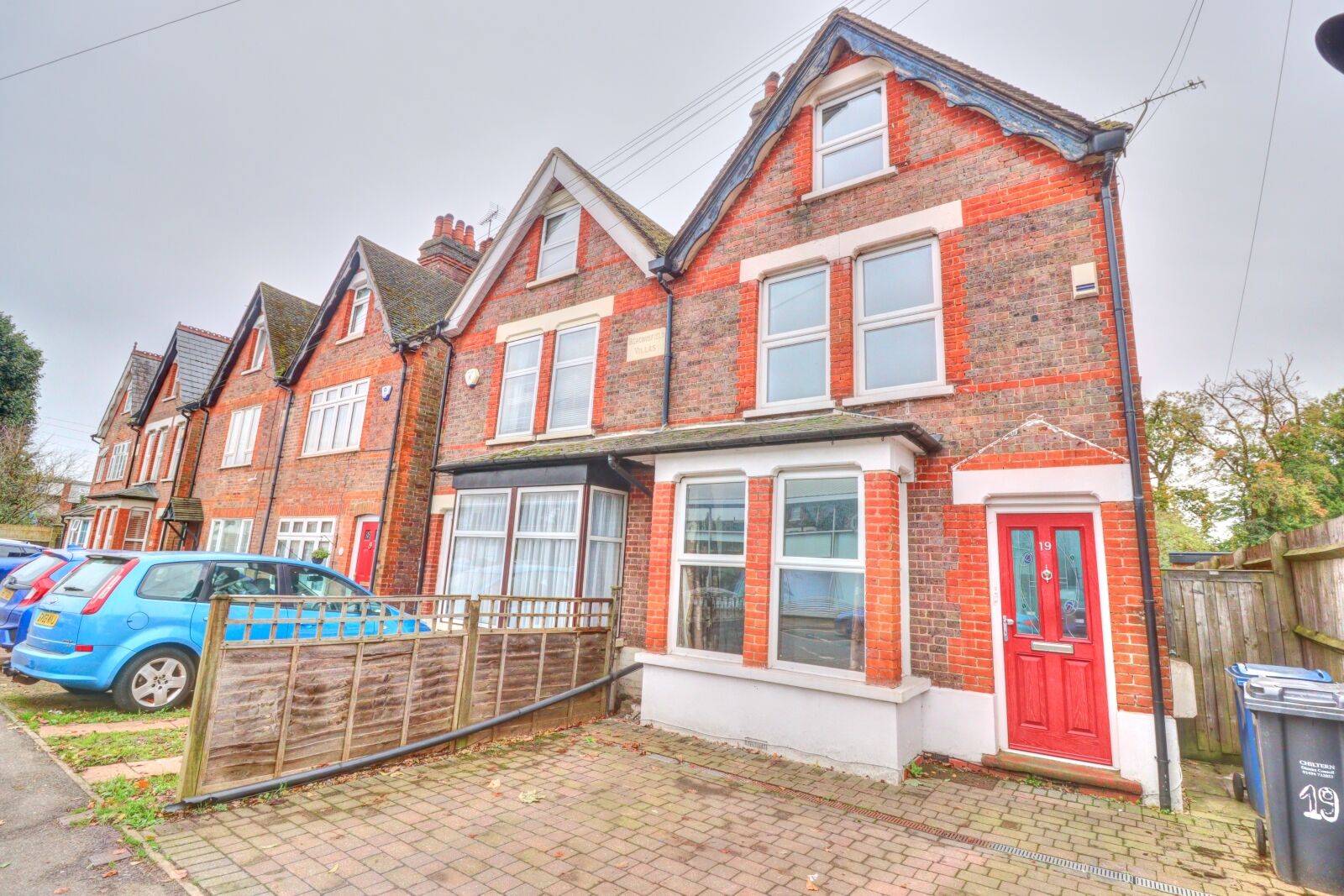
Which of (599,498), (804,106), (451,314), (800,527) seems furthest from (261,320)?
(800,527)

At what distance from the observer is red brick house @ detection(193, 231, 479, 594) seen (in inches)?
498

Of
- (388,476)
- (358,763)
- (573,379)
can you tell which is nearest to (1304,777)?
(358,763)

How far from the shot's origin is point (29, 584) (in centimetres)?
804

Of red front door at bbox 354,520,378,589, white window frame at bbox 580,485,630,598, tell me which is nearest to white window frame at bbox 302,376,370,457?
red front door at bbox 354,520,378,589

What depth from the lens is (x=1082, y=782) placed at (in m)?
5.55

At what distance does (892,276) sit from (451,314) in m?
8.82

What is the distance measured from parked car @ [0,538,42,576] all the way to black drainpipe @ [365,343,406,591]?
246 inches

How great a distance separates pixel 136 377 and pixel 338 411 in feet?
60.7

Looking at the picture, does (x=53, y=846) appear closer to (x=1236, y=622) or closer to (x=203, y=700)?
(x=203, y=700)

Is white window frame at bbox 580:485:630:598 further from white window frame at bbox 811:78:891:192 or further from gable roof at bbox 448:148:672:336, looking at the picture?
white window frame at bbox 811:78:891:192

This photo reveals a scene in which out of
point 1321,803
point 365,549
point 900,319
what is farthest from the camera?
point 365,549

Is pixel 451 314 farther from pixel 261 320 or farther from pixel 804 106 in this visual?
pixel 261 320

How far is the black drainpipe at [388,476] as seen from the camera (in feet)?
39.8

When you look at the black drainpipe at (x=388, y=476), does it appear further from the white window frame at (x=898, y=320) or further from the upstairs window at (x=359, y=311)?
the white window frame at (x=898, y=320)
